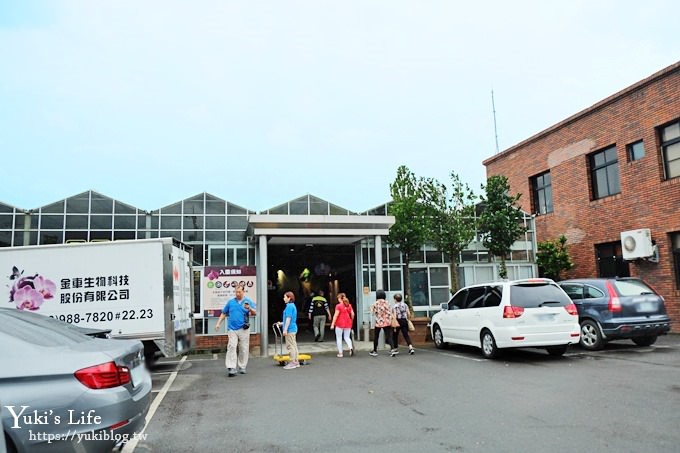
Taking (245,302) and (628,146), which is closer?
(245,302)

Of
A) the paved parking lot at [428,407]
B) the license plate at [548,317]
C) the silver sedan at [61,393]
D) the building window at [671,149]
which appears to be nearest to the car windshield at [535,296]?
the license plate at [548,317]

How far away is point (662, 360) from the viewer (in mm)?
10266

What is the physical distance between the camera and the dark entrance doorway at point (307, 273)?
2208cm

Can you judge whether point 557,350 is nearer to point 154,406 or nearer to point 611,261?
point 611,261

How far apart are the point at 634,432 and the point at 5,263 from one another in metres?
10.9

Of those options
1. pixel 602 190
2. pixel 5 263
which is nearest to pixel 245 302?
pixel 5 263

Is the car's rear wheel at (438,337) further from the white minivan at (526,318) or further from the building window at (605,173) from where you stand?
the building window at (605,173)

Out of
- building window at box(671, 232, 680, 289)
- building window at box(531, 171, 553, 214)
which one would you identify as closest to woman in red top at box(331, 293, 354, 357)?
building window at box(671, 232, 680, 289)

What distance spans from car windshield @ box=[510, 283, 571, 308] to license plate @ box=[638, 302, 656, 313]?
2.26m

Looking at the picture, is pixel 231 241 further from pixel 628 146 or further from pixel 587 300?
pixel 628 146

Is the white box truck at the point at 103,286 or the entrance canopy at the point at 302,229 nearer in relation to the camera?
the white box truck at the point at 103,286

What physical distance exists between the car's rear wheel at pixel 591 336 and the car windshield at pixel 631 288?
987mm

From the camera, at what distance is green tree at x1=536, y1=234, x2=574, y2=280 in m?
17.9

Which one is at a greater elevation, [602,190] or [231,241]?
[602,190]
